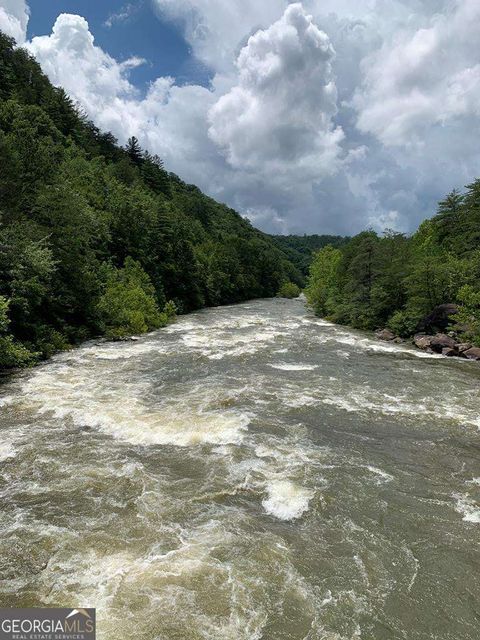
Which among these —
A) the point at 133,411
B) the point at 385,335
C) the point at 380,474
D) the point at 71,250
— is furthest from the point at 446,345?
the point at 71,250

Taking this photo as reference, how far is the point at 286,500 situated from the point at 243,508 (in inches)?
A: 40.0

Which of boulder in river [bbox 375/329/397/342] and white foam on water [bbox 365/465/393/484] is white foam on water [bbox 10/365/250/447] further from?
boulder in river [bbox 375/329/397/342]

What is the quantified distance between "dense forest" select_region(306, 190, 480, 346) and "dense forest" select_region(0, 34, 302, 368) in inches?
785

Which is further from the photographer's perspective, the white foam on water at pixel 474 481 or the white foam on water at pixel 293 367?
the white foam on water at pixel 293 367

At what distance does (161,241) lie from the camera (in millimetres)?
54375

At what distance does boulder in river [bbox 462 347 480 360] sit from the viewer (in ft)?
82.3

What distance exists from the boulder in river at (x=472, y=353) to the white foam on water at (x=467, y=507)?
18.3 m

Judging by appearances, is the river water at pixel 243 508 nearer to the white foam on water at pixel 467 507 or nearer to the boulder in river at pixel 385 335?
the white foam on water at pixel 467 507

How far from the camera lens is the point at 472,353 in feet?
83.3

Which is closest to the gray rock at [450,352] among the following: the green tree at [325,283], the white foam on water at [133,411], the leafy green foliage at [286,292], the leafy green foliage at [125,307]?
A: the white foam on water at [133,411]

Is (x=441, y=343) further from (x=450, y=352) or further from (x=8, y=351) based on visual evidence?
(x=8, y=351)

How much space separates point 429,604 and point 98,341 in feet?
84.2

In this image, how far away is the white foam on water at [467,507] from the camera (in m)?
8.55

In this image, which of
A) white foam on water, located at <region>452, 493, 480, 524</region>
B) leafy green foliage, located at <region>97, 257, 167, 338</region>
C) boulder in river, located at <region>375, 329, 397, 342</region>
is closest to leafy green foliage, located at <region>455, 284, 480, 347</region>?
boulder in river, located at <region>375, 329, 397, 342</region>
